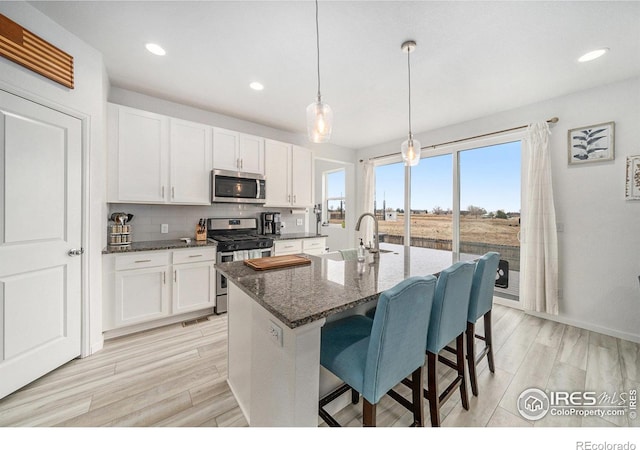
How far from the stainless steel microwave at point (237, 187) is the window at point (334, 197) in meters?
2.45

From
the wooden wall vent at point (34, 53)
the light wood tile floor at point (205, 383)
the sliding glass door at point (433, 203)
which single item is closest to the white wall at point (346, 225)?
the sliding glass door at point (433, 203)

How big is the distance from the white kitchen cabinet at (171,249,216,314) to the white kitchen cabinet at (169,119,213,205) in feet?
2.22

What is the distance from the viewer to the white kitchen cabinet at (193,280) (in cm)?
266

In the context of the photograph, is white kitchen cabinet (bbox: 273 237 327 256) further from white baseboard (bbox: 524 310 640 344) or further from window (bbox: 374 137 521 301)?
white baseboard (bbox: 524 310 640 344)

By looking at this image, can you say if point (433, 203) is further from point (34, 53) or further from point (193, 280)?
point (34, 53)

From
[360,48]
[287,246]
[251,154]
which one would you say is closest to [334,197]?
[287,246]

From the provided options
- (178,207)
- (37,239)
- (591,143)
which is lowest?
(37,239)

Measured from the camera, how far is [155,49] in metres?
2.08

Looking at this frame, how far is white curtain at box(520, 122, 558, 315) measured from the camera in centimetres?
280

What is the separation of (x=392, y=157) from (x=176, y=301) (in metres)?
4.07

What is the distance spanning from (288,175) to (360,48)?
211 centimetres

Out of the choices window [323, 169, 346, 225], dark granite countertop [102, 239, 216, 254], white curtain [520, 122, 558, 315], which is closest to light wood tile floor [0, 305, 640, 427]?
white curtain [520, 122, 558, 315]

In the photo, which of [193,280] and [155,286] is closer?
[155,286]

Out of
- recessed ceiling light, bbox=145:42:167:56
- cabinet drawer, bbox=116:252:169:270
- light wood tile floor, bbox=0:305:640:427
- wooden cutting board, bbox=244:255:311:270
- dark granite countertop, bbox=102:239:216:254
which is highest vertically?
recessed ceiling light, bbox=145:42:167:56
